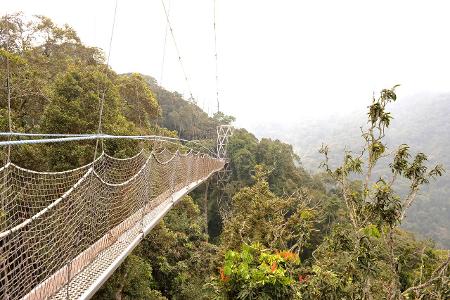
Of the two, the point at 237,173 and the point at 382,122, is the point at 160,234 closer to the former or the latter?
the point at 382,122

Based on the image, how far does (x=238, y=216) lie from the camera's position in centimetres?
714

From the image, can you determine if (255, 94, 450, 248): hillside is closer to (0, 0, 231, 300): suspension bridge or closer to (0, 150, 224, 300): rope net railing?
(0, 150, 224, 300): rope net railing

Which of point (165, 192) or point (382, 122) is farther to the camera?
point (165, 192)

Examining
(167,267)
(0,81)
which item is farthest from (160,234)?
(0,81)

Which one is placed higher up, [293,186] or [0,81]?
[0,81]

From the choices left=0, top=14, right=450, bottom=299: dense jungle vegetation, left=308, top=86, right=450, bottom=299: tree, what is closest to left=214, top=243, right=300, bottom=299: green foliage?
left=0, top=14, right=450, bottom=299: dense jungle vegetation

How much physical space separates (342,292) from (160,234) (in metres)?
5.65

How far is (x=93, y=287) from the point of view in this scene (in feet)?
5.62

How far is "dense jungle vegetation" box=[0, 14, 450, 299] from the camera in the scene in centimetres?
310

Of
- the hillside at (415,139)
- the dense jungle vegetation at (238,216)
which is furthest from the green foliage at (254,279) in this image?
the hillside at (415,139)

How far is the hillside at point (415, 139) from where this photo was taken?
33.7 metres

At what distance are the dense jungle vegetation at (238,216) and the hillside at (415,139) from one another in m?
13.9

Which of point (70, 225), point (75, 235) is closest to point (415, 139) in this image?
point (70, 225)

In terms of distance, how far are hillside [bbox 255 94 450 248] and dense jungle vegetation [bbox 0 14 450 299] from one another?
45.6 feet
